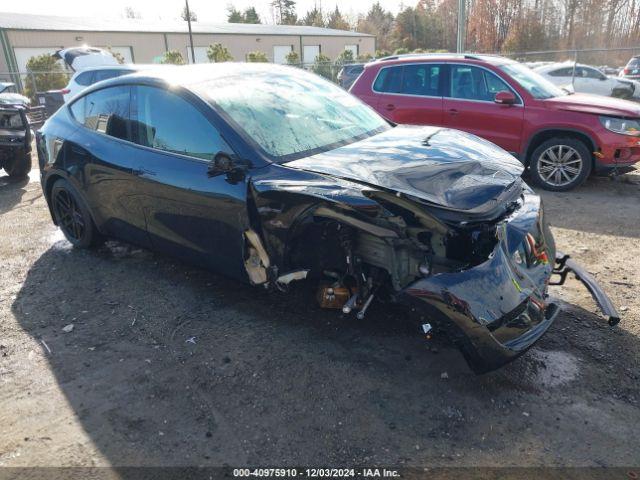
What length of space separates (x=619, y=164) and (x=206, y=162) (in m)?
5.40

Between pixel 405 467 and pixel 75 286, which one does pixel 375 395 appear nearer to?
pixel 405 467

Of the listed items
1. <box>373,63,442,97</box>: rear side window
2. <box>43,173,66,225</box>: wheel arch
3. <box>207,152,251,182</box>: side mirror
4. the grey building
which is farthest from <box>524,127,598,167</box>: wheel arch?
the grey building

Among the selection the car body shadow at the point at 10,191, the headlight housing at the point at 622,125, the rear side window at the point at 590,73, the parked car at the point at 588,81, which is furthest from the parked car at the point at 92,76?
the rear side window at the point at 590,73

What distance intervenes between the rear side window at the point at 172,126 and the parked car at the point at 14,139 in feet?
16.2

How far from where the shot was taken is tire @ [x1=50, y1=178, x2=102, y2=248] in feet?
15.3

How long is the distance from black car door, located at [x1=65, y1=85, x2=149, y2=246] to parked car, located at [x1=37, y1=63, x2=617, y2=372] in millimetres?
17

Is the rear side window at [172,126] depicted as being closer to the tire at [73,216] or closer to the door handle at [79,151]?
the door handle at [79,151]

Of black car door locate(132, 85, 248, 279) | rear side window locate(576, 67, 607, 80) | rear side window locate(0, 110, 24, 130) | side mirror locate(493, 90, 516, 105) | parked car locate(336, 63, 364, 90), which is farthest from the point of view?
parked car locate(336, 63, 364, 90)

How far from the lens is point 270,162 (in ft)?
A: 10.5

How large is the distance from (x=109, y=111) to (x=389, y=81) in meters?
4.67

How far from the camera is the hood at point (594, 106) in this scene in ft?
20.4

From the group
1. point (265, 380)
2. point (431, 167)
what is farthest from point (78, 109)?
point (431, 167)

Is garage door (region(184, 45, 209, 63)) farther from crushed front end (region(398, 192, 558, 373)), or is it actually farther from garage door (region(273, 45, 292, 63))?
crushed front end (region(398, 192, 558, 373))

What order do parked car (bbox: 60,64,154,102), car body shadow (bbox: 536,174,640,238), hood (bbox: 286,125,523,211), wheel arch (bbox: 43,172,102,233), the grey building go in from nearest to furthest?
hood (bbox: 286,125,523,211) < wheel arch (bbox: 43,172,102,233) < car body shadow (bbox: 536,174,640,238) < parked car (bbox: 60,64,154,102) < the grey building
